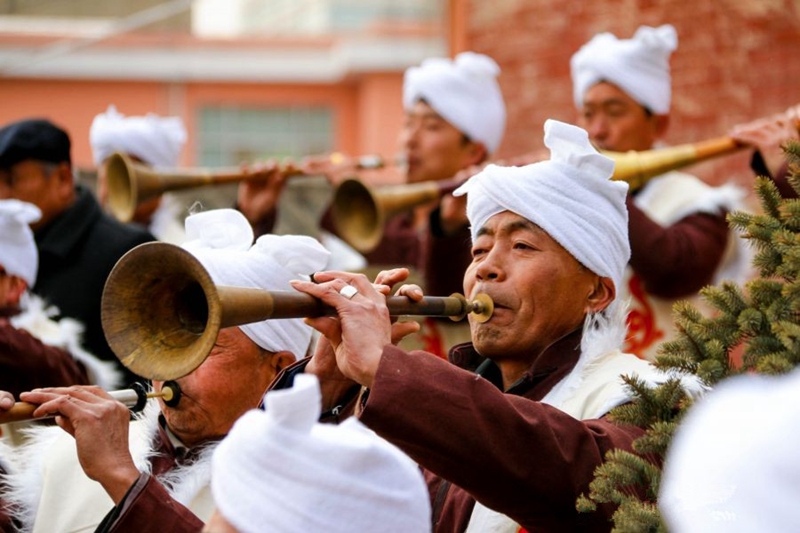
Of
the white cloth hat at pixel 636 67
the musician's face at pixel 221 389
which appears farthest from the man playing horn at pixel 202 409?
the white cloth hat at pixel 636 67

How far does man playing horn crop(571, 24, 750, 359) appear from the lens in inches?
238

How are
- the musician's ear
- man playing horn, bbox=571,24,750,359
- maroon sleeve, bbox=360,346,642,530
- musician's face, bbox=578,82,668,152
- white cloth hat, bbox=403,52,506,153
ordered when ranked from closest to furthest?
maroon sleeve, bbox=360,346,642,530
the musician's ear
man playing horn, bbox=571,24,750,359
musician's face, bbox=578,82,668,152
white cloth hat, bbox=403,52,506,153

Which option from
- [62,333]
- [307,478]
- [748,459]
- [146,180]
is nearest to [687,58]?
[146,180]

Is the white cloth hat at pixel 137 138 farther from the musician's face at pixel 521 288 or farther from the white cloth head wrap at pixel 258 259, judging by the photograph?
the musician's face at pixel 521 288

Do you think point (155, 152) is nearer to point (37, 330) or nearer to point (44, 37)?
point (37, 330)

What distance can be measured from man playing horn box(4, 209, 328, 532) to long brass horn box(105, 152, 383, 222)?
9.84 feet

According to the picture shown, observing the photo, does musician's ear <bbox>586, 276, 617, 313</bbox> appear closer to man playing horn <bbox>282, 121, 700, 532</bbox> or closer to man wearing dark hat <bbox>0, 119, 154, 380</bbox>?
man playing horn <bbox>282, 121, 700, 532</bbox>

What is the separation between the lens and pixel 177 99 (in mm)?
22297

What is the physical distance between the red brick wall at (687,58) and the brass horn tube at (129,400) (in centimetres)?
432

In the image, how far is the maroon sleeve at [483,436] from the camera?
3.27 meters

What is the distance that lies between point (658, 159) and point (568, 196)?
2.31 m

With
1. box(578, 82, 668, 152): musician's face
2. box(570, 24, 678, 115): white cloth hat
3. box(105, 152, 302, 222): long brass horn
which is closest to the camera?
box(578, 82, 668, 152): musician's face

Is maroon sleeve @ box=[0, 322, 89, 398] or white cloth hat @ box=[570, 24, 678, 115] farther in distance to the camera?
white cloth hat @ box=[570, 24, 678, 115]

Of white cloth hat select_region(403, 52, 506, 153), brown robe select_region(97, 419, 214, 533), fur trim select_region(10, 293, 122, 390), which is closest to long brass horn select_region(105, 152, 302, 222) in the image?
white cloth hat select_region(403, 52, 506, 153)
